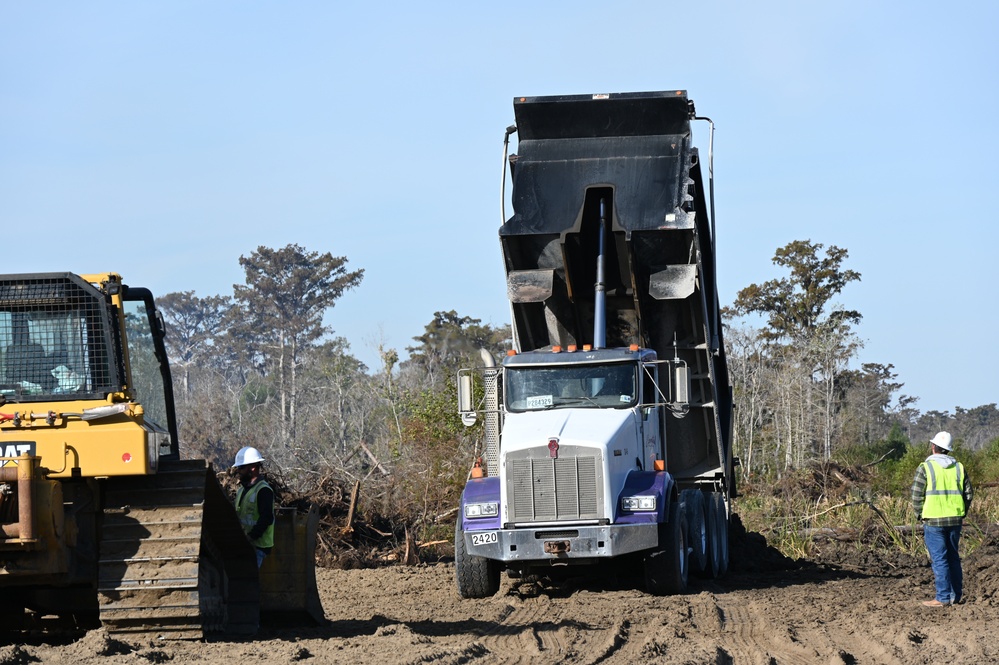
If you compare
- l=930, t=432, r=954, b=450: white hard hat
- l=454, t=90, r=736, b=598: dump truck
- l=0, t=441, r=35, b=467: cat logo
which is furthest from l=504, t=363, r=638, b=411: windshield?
l=0, t=441, r=35, b=467: cat logo

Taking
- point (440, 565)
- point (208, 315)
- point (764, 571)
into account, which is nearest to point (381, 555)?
point (440, 565)

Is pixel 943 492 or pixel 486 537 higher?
pixel 943 492

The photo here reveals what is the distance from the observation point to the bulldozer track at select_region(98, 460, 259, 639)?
26.7ft

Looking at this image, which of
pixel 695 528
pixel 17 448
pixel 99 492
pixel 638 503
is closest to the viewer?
pixel 17 448

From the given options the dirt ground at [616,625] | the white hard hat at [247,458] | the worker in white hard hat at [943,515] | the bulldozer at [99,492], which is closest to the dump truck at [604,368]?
the dirt ground at [616,625]

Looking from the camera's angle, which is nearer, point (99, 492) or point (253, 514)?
point (99, 492)

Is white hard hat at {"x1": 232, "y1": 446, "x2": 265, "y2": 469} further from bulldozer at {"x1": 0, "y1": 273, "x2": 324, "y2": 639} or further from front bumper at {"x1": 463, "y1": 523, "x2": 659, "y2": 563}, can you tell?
front bumper at {"x1": 463, "y1": 523, "x2": 659, "y2": 563}

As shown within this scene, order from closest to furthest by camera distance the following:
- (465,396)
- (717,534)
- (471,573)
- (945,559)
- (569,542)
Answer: (945,559) < (569,542) < (471,573) < (465,396) < (717,534)

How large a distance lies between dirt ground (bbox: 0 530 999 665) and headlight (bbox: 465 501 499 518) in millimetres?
846

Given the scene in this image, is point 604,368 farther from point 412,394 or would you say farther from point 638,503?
point 412,394

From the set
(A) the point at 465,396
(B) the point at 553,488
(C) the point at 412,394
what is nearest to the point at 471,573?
(B) the point at 553,488

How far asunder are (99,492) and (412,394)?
22503mm

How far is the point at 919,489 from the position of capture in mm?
12570

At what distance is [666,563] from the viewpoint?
12.9m
